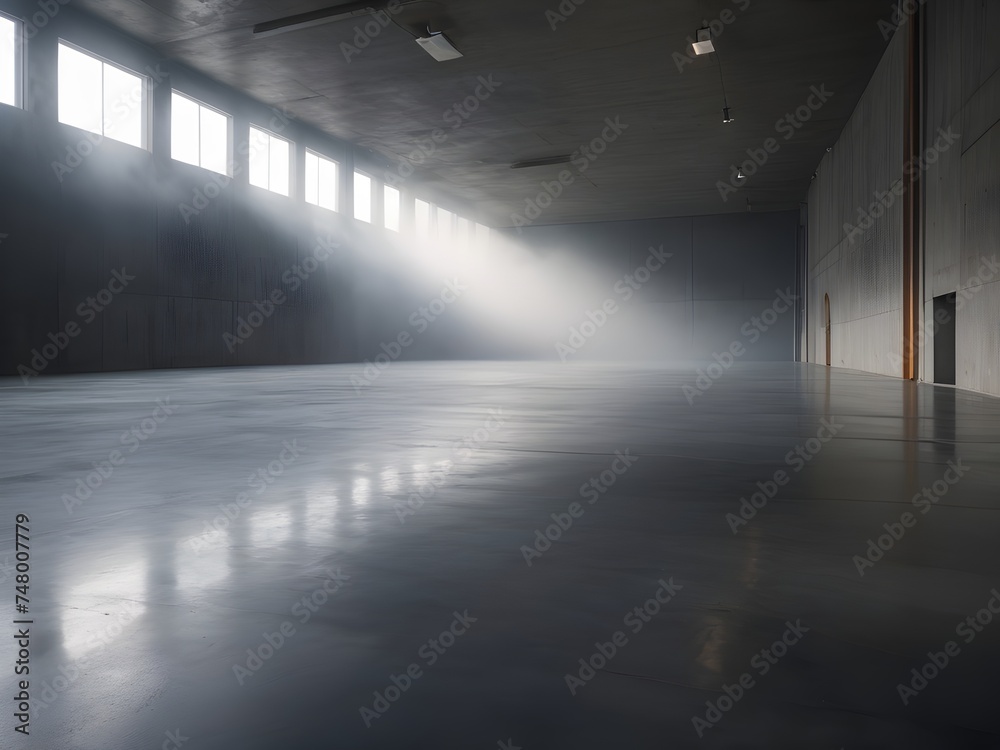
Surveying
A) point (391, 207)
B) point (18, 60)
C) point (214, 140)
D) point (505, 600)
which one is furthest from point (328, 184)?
point (505, 600)

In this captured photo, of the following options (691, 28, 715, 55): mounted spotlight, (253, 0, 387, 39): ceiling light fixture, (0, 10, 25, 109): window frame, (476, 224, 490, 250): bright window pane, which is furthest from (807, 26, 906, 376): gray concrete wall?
(0, 10, 25, 109): window frame

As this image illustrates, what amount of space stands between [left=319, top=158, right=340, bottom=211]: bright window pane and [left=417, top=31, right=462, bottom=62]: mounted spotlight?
6862mm

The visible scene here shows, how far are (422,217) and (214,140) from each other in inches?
372

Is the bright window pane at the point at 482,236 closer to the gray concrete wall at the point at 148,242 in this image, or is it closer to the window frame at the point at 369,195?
the window frame at the point at 369,195

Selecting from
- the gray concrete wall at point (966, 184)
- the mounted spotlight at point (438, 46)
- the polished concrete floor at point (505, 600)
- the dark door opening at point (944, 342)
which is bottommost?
the polished concrete floor at point (505, 600)

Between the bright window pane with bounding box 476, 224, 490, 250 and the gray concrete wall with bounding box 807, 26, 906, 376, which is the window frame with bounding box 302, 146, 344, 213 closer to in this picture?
the bright window pane with bounding box 476, 224, 490, 250

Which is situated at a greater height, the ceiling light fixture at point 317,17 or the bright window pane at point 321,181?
the ceiling light fixture at point 317,17

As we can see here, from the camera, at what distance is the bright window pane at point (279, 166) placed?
58.0ft

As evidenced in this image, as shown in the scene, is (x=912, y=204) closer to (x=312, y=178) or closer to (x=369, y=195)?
(x=312, y=178)

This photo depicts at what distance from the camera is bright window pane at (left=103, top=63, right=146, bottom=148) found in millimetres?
13492

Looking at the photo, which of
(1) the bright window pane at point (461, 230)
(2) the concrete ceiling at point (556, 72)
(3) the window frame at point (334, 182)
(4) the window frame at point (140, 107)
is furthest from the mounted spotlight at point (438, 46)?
(1) the bright window pane at point (461, 230)

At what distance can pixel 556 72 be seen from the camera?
1430 cm

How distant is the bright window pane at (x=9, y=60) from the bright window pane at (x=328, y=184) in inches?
315

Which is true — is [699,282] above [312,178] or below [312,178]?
below
